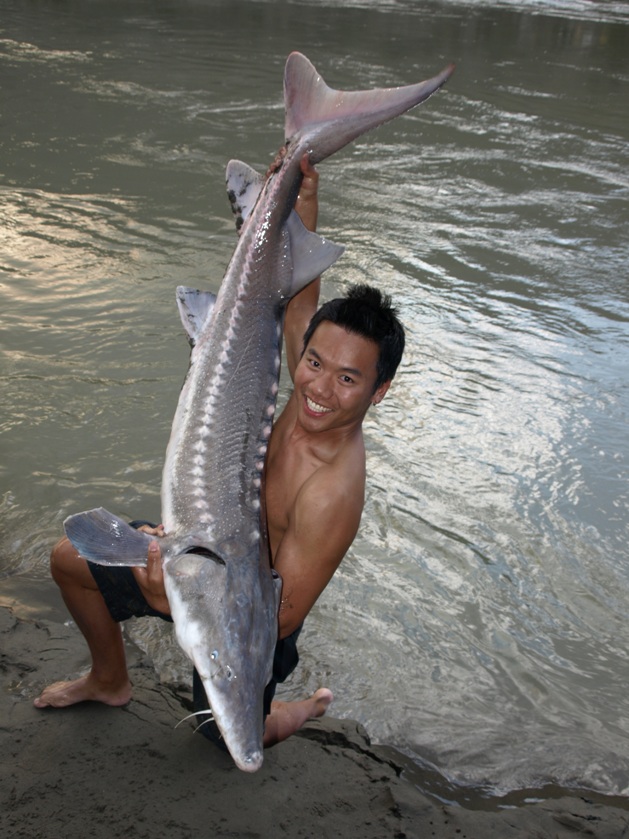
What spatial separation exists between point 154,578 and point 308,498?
46 centimetres

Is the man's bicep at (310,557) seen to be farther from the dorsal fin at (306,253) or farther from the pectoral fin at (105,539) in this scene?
the dorsal fin at (306,253)

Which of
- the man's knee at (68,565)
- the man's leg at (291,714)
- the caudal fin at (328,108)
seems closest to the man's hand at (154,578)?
the man's knee at (68,565)

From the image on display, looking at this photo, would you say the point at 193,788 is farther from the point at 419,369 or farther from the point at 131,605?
the point at 419,369

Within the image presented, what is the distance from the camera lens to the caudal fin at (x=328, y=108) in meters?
2.69

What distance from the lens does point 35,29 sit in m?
13.6

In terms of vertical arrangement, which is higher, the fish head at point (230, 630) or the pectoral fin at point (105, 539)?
the pectoral fin at point (105, 539)

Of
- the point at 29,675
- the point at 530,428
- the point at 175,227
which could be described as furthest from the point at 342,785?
the point at 175,227

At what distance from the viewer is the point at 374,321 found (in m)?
2.50

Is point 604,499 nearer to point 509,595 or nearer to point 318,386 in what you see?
point 509,595

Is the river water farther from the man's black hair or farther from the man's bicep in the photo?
the man's black hair

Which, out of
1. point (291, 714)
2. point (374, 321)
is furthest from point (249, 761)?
point (374, 321)

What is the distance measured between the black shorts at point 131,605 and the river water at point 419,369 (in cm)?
59

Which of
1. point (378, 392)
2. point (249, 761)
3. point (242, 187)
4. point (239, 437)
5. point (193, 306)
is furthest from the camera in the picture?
point (242, 187)

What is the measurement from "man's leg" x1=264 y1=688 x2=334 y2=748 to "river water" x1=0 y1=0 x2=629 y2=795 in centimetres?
19
